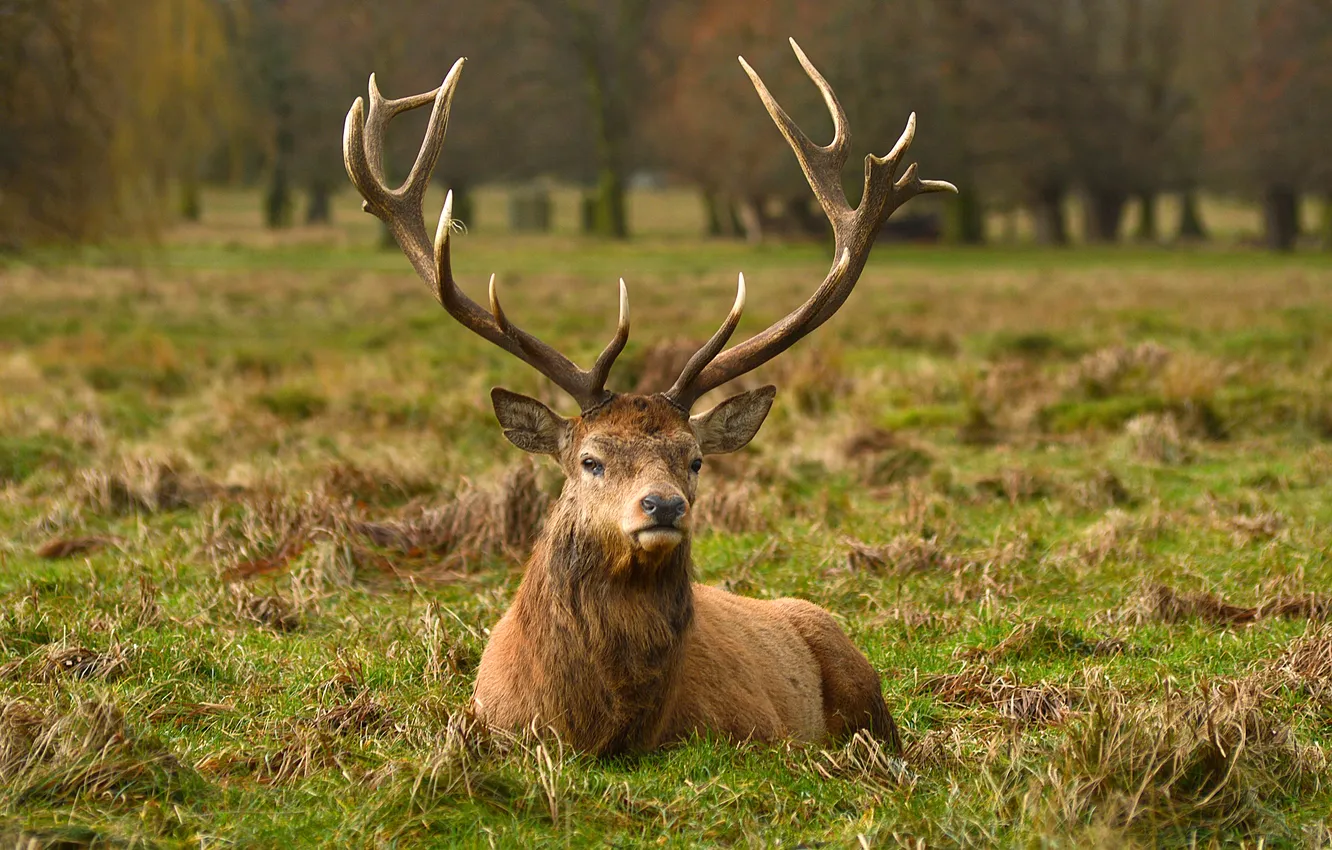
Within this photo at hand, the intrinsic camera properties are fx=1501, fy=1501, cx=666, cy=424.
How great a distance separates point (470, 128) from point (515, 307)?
83.4 feet

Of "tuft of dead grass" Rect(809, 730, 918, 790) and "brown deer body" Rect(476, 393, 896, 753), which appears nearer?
"tuft of dead grass" Rect(809, 730, 918, 790)

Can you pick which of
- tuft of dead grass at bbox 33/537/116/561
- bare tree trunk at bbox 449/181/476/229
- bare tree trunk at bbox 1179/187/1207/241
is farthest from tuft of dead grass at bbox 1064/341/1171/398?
bare tree trunk at bbox 1179/187/1207/241

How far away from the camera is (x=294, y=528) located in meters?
8.88

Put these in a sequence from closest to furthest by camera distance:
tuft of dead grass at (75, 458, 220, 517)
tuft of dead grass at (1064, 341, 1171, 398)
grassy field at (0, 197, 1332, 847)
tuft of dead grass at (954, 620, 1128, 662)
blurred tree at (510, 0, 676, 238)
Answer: grassy field at (0, 197, 1332, 847) < tuft of dead grass at (954, 620, 1128, 662) < tuft of dead grass at (75, 458, 220, 517) < tuft of dead grass at (1064, 341, 1171, 398) < blurred tree at (510, 0, 676, 238)

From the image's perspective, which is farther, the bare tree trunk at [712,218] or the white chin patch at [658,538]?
the bare tree trunk at [712,218]

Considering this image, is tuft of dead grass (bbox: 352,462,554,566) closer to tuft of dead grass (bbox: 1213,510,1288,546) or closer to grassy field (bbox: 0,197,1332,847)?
grassy field (bbox: 0,197,1332,847)

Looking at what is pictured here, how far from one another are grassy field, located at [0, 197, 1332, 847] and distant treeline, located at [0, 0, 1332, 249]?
75.7 feet

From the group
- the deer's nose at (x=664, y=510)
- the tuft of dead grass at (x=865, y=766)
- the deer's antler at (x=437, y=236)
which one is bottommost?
the tuft of dead grass at (x=865, y=766)

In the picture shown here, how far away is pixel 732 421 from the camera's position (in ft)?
20.5

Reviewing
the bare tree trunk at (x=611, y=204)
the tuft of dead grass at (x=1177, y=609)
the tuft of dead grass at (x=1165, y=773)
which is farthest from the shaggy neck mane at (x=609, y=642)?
the bare tree trunk at (x=611, y=204)

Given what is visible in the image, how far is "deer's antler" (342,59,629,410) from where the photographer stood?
587 cm

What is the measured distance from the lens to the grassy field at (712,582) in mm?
4836

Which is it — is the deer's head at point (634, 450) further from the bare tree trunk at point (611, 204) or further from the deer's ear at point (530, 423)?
the bare tree trunk at point (611, 204)

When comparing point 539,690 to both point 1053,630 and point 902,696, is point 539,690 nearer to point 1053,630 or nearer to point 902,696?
point 902,696
